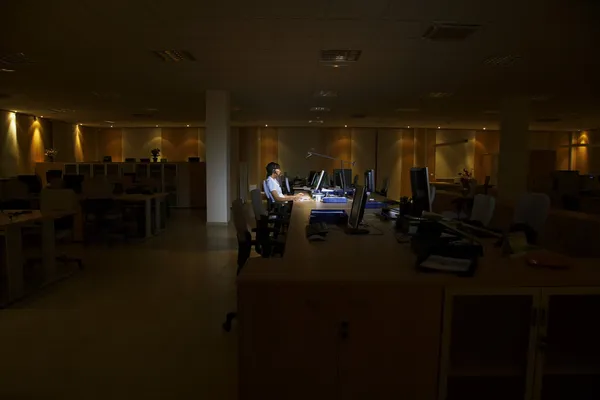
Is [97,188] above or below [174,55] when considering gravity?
below

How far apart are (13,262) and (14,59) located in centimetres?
391

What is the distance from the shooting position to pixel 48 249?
15.6 feet

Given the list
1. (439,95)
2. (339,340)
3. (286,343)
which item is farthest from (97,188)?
(439,95)

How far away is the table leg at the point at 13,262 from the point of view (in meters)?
4.01

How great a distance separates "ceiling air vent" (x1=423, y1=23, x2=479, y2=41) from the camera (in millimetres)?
4836

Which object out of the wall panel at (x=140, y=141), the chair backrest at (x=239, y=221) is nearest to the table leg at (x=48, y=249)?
the chair backrest at (x=239, y=221)

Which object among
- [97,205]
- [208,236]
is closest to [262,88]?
[208,236]

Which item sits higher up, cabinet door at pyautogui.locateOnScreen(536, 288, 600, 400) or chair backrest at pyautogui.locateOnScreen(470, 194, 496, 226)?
chair backrest at pyautogui.locateOnScreen(470, 194, 496, 226)

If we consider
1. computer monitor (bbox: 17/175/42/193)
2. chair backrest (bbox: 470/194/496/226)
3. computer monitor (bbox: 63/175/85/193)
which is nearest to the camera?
chair backrest (bbox: 470/194/496/226)

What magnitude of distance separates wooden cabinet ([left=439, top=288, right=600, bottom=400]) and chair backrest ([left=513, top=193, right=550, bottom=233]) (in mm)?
1713

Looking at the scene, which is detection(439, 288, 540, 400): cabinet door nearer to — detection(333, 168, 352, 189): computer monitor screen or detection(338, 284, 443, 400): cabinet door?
detection(338, 284, 443, 400): cabinet door

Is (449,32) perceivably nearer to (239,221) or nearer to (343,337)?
(239,221)

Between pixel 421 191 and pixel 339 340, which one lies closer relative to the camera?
pixel 339 340

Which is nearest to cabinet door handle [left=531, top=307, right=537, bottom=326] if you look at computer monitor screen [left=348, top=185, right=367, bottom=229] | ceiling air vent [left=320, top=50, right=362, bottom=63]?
computer monitor screen [left=348, top=185, right=367, bottom=229]
